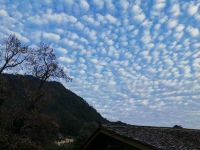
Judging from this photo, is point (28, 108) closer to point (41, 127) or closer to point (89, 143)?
point (41, 127)

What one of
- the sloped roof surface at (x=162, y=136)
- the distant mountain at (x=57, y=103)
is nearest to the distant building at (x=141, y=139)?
the sloped roof surface at (x=162, y=136)

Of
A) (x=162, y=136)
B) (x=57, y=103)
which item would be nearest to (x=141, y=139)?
(x=162, y=136)

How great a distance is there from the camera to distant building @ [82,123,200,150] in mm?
14797

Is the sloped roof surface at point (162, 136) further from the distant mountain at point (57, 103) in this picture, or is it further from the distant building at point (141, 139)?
the distant mountain at point (57, 103)

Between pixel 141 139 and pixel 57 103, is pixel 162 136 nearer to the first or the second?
pixel 141 139

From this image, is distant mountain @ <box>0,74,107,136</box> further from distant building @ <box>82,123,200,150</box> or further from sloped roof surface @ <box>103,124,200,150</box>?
sloped roof surface @ <box>103,124,200,150</box>

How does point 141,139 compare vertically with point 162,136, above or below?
below

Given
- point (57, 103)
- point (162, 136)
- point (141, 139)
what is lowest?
point (141, 139)

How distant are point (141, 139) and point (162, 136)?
5.45ft

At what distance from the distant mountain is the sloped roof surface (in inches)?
236

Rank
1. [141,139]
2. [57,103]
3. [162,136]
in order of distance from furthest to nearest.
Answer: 1. [57,103]
2. [162,136]
3. [141,139]

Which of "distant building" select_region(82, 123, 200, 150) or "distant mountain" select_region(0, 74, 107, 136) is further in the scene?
"distant mountain" select_region(0, 74, 107, 136)

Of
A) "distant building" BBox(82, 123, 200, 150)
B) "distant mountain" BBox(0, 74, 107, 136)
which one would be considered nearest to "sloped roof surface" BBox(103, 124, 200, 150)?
A: "distant building" BBox(82, 123, 200, 150)

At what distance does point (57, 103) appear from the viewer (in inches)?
3233
